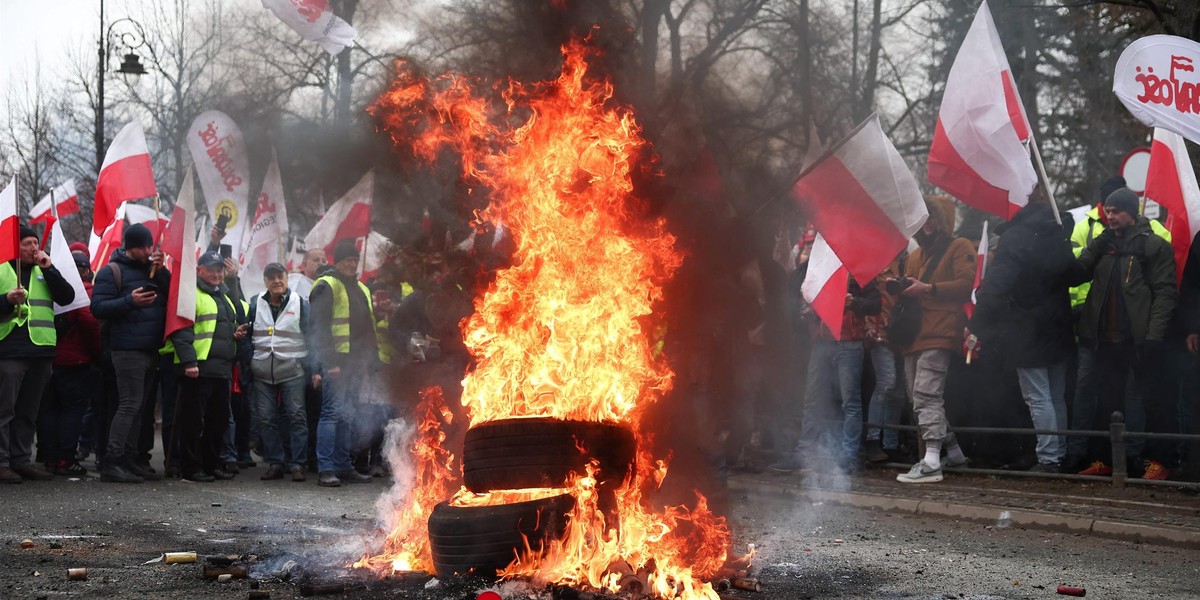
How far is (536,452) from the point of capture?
21.0 ft

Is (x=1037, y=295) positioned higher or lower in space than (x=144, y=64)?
lower

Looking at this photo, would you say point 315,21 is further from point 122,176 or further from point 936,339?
point 936,339

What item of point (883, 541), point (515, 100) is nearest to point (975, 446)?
point (883, 541)

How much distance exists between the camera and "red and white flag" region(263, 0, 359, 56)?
10.5 meters

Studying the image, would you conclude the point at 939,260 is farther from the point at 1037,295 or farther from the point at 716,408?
the point at 716,408

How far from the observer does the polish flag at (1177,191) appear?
10.6 m

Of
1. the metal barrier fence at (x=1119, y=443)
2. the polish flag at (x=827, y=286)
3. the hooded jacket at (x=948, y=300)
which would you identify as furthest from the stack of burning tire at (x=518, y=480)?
the hooded jacket at (x=948, y=300)

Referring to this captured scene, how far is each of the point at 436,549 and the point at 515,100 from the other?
2807mm

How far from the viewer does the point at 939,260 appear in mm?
12117

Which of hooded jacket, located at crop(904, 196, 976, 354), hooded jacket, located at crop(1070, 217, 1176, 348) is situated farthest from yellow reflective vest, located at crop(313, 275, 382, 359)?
hooded jacket, located at crop(1070, 217, 1176, 348)

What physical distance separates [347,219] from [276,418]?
7.28ft

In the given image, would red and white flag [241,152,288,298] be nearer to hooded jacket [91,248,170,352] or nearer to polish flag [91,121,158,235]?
polish flag [91,121,158,235]

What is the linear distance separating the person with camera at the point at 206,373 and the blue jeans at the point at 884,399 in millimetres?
6554

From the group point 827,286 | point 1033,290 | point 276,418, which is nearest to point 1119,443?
point 1033,290
